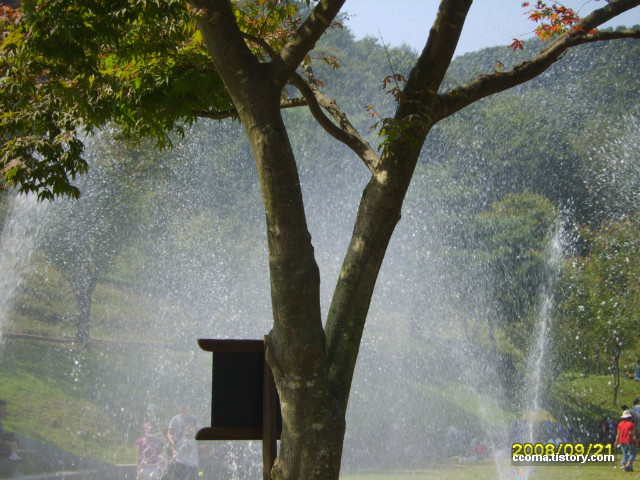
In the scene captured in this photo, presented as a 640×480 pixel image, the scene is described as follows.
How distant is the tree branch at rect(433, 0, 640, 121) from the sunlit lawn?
24.7ft

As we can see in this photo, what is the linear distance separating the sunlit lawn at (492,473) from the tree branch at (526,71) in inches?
297

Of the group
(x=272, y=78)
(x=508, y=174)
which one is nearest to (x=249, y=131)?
(x=272, y=78)

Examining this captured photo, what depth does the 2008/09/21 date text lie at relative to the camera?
11.5 metres

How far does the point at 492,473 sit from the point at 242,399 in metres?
8.38

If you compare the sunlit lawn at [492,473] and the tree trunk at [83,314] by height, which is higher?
the tree trunk at [83,314]

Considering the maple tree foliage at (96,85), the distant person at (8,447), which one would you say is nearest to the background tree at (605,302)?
the distant person at (8,447)

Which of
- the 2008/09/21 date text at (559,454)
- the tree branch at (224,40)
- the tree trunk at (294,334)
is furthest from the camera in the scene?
the 2008/09/21 date text at (559,454)

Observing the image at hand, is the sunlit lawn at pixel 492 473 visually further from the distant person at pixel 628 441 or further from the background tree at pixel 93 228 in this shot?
the background tree at pixel 93 228

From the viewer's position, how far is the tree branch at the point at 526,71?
3.83 metres

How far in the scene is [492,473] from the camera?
10625mm

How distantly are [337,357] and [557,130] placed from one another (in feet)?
63.7

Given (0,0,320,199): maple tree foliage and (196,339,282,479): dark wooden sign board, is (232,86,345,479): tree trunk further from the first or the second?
(0,0,320,199): maple tree foliage

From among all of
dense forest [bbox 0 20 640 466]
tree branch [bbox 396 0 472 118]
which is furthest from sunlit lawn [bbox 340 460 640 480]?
tree branch [bbox 396 0 472 118]

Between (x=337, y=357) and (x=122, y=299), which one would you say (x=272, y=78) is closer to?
(x=337, y=357)
